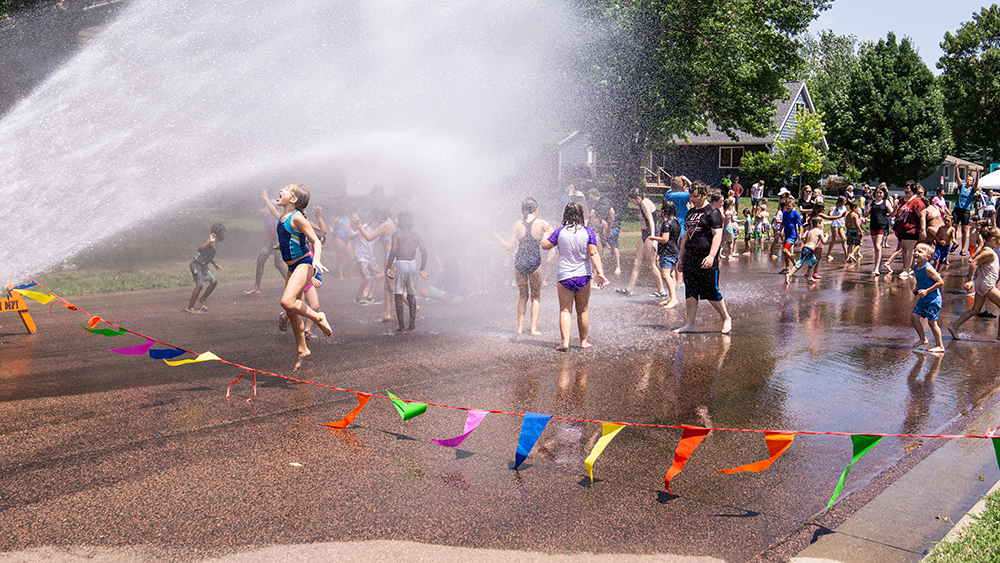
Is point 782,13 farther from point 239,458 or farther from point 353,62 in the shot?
point 239,458

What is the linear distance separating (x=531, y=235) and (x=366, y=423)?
402cm

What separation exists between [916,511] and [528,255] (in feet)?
18.0

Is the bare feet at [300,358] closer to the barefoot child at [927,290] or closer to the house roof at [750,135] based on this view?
the barefoot child at [927,290]

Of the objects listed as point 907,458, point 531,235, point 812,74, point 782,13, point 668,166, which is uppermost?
point 812,74

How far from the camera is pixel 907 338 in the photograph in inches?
365

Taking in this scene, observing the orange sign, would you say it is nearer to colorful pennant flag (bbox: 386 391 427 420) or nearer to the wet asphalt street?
the wet asphalt street

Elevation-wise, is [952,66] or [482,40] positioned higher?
[952,66]

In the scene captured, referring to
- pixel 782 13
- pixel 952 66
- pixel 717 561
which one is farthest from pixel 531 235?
pixel 952 66

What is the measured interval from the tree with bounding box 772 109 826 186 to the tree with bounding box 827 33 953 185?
6.81m

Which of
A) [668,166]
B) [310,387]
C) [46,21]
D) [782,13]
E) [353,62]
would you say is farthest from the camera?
[668,166]

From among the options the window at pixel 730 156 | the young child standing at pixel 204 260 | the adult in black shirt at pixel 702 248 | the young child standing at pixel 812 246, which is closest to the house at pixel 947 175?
the window at pixel 730 156

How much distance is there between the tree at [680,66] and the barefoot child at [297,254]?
17649 mm

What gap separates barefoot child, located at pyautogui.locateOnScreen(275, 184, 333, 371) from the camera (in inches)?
279

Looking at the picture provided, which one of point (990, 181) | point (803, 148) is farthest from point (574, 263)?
point (803, 148)
